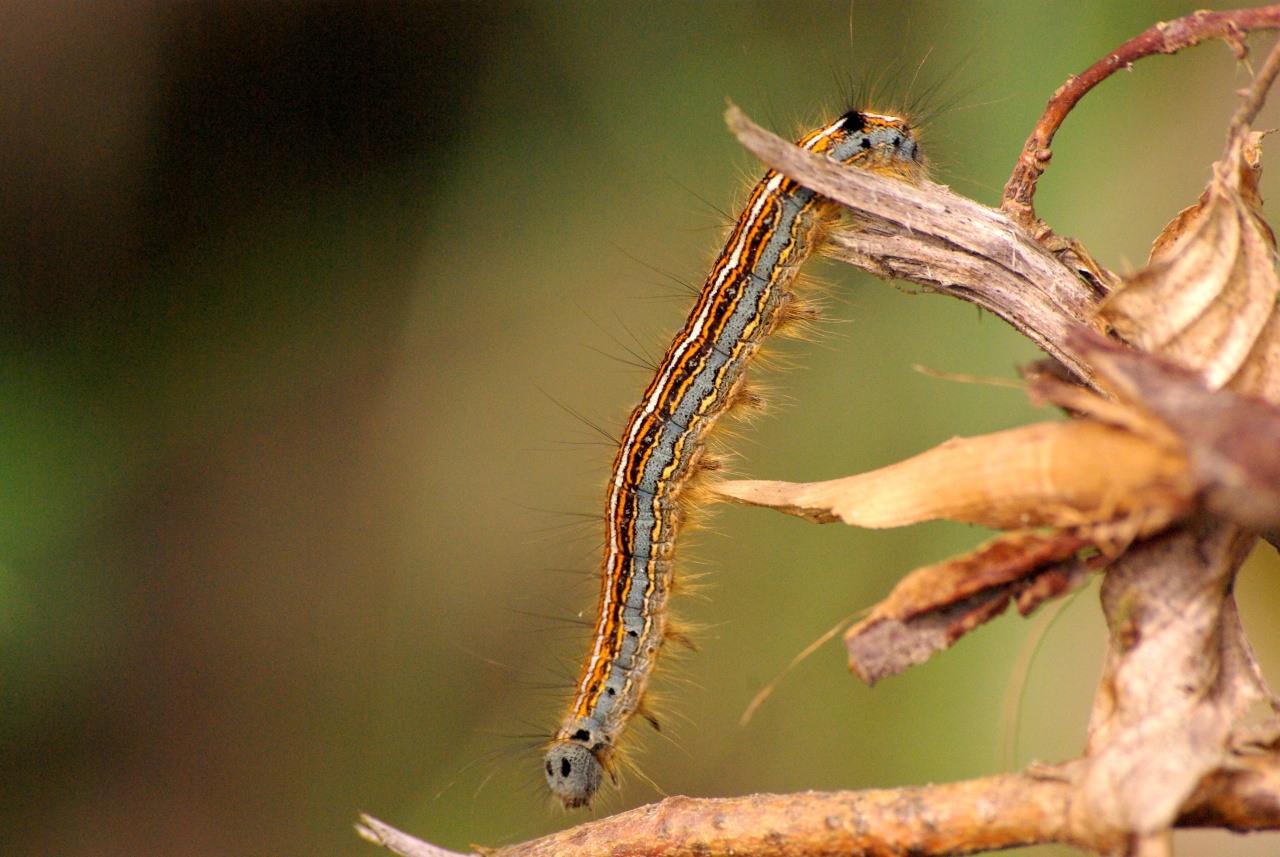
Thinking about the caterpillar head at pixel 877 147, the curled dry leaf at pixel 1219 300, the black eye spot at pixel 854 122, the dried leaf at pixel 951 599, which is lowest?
the dried leaf at pixel 951 599

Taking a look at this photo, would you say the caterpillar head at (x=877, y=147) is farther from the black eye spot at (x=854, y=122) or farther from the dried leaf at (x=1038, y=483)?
the dried leaf at (x=1038, y=483)

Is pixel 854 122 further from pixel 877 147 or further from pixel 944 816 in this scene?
pixel 944 816

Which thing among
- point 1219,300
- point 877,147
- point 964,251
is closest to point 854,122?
point 877,147

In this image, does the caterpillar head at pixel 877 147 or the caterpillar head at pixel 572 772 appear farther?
the caterpillar head at pixel 572 772

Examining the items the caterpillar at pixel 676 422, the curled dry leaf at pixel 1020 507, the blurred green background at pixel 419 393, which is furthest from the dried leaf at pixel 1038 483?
the blurred green background at pixel 419 393

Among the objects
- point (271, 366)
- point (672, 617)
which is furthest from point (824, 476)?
point (271, 366)

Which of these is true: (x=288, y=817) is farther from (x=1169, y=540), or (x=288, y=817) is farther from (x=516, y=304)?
(x=1169, y=540)
